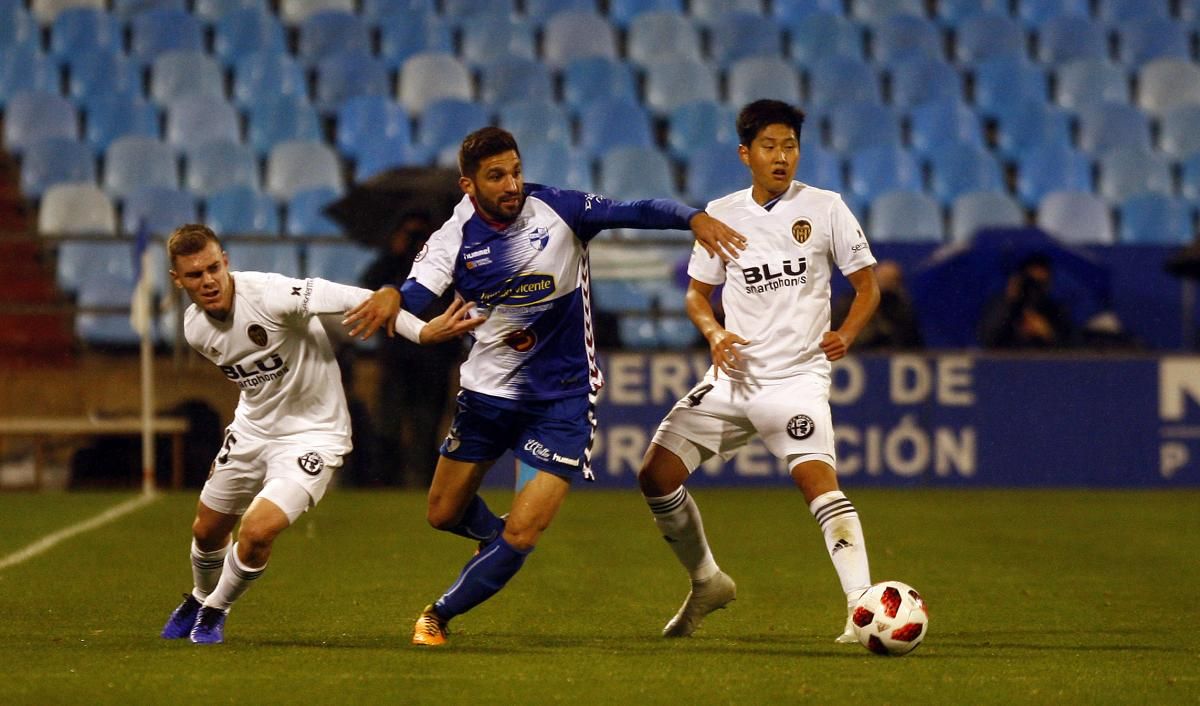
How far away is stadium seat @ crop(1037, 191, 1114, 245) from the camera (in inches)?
676

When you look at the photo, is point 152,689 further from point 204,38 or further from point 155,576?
point 204,38

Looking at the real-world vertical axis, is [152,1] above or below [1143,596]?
above

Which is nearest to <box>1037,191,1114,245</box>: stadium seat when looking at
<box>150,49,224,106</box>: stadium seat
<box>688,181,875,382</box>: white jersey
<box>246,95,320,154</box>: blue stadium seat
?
<box>246,95,320,154</box>: blue stadium seat

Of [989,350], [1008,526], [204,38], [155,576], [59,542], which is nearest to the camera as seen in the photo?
[155,576]

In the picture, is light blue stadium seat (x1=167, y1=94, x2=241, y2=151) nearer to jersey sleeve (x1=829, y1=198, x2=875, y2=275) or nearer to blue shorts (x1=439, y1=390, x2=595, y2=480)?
blue shorts (x1=439, y1=390, x2=595, y2=480)

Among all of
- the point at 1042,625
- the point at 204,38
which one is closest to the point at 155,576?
the point at 1042,625

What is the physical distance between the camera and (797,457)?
6617 mm

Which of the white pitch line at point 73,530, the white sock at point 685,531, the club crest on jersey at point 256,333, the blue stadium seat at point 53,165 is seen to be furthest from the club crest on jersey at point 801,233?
the blue stadium seat at point 53,165

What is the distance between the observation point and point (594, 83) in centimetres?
1823

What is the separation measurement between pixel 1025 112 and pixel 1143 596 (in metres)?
11.4

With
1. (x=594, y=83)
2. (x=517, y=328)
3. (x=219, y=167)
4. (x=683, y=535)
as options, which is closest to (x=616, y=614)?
(x=683, y=535)

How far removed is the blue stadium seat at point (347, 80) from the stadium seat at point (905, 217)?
515 centimetres

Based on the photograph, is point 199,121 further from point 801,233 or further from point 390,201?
point 801,233

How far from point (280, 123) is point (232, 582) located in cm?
1157
